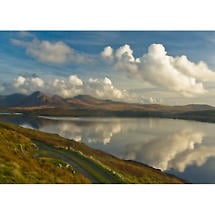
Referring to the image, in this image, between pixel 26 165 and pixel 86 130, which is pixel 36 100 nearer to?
pixel 86 130

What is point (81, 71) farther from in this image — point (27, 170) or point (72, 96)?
point (27, 170)

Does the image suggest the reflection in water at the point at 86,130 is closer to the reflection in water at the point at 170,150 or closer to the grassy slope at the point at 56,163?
the grassy slope at the point at 56,163

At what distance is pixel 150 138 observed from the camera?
29.5 feet

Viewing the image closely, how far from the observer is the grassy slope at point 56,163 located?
7840mm

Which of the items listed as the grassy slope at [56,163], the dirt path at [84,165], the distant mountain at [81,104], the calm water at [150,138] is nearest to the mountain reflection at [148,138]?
the calm water at [150,138]

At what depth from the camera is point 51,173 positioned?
8.06 m

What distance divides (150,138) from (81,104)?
2.21m

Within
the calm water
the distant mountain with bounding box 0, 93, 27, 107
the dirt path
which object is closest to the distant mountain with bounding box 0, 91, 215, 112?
the distant mountain with bounding box 0, 93, 27, 107

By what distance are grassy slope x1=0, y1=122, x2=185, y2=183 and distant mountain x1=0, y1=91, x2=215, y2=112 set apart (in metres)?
0.73

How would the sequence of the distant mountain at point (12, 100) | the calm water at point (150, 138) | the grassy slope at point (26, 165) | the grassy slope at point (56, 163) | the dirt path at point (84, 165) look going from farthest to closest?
the distant mountain at point (12, 100), the calm water at point (150, 138), the dirt path at point (84, 165), the grassy slope at point (56, 163), the grassy slope at point (26, 165)

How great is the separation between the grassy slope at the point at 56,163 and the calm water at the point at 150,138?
24cm

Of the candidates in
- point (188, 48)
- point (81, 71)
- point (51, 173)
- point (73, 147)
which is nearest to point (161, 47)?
point (188, 48)

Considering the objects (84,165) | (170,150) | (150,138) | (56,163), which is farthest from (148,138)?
(56,163)

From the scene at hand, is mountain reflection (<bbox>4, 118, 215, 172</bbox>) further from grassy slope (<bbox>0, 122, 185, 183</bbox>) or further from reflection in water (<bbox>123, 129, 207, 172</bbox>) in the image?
grassy slope (<bbox>0, 122, 185, 183</bbox>)
